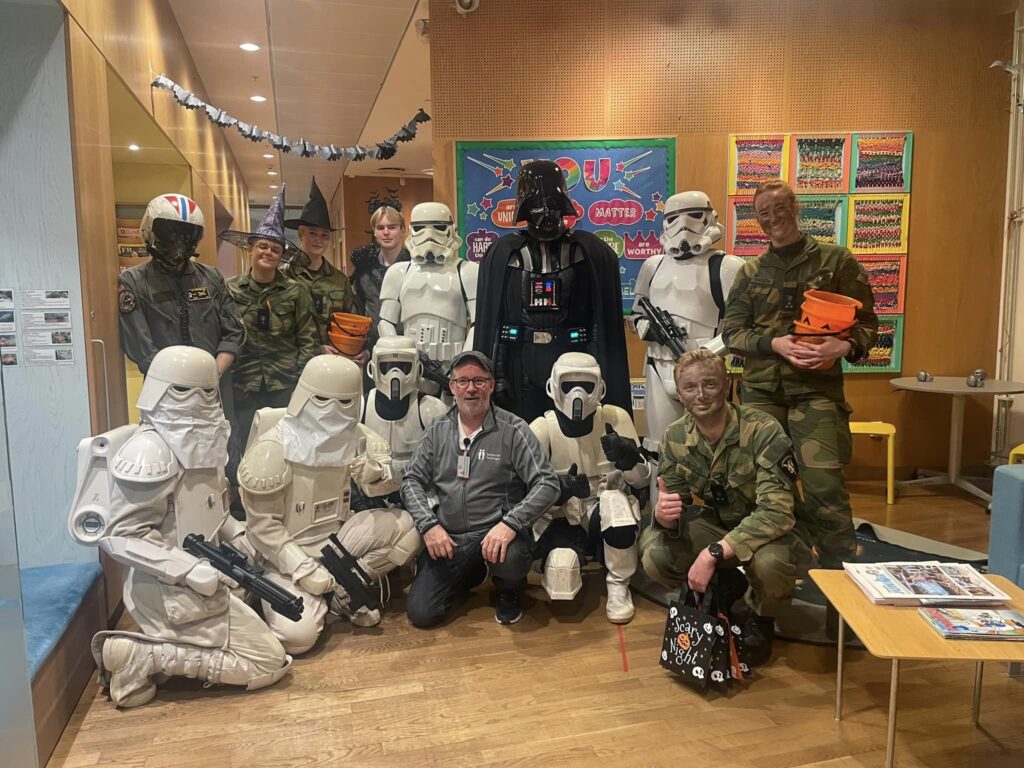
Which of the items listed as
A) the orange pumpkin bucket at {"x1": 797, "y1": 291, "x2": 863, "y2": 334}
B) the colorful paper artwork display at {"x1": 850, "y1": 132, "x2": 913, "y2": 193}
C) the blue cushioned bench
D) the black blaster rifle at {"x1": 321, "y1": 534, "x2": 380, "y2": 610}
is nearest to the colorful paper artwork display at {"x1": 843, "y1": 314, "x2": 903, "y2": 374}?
the colorful paper artwork display at {"x1": 850, "y1": 132, "x2": 913, "y2": 193}

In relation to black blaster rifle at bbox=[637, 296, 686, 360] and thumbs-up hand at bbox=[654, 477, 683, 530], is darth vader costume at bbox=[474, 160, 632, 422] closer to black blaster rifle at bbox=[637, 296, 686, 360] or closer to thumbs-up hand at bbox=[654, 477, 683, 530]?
black blaster rifle at bbox=[637, 296, 686, 360]

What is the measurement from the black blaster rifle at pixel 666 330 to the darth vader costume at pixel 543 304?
24cm

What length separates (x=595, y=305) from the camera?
3.51m

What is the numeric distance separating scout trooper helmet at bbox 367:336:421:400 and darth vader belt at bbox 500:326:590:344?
0.46 metres

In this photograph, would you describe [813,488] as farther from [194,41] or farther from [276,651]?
[194,41]

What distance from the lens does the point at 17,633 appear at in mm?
1799

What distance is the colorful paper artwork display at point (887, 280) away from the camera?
5.05 m

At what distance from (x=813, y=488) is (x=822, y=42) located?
11.3 ft

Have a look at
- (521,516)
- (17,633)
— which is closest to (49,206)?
(17,633)

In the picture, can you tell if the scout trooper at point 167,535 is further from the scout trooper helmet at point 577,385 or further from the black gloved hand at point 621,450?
the black gloved hand at point 621,450

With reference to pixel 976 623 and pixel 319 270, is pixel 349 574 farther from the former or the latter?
pixel 976 623

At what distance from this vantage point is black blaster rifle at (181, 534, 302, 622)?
2.45 metres

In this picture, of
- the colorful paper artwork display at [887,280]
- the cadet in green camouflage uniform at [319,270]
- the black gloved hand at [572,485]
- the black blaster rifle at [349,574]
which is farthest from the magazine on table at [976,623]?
the colorful paper artwork display at [887,280]

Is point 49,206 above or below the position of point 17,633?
above
